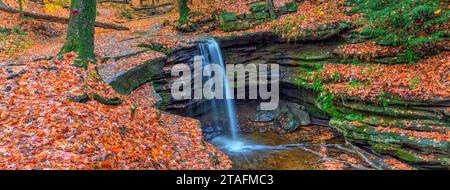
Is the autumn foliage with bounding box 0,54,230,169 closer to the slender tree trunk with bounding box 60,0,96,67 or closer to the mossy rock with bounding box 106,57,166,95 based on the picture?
the slender tree trunk with bounding box 60,0,96,67

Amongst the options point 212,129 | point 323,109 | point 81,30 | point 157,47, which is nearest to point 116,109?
point 81,30

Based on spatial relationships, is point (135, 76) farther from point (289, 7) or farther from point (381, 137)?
point (289, 7)

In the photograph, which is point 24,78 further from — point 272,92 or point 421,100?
point 421,100

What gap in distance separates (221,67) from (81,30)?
711cm

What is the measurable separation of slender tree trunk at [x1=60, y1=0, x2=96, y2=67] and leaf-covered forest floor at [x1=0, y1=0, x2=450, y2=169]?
0.45m

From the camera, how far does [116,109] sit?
27.1 ft

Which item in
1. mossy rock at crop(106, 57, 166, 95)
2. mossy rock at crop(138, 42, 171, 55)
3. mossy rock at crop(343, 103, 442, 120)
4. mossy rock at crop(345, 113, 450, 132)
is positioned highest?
mossy rock at crop(138, 42, 171, 55)

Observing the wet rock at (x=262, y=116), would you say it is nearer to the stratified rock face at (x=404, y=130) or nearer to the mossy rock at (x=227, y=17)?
the stratified rock face at (x=404, y=130)

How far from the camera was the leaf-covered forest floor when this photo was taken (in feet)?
17.9

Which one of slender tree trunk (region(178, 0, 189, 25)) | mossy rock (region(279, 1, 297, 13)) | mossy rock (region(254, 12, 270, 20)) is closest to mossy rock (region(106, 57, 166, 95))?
slender tree trunk (region(178, 0, 189, 25))

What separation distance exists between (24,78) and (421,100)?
12.4 metres

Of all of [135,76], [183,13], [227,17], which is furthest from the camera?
[183,13]
